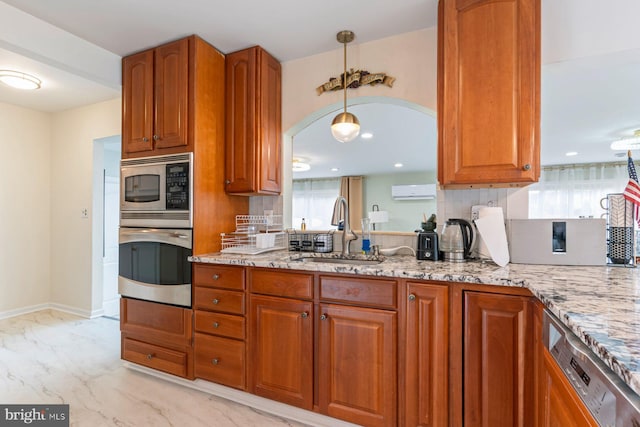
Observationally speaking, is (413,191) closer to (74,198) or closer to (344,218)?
(344,218)

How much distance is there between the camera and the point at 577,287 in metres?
1.20

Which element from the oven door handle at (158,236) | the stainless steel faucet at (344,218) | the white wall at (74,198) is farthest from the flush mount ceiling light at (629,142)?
the white wall at (74,198)

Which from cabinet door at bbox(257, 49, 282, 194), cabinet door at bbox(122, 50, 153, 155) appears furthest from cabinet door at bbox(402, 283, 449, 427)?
cabinet door at bbox(122, 50, 153, 155)

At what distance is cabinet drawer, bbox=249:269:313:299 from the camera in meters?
1.74

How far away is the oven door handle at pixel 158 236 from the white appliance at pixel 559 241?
1980 millimetres

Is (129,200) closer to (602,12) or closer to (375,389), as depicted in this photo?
(375,389)

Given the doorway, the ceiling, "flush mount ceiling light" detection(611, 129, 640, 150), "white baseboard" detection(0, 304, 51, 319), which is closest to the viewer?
the ceiling

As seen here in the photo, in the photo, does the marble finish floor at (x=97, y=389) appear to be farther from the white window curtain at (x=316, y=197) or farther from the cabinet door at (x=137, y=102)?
the white window curtain at (x=316, y=197)

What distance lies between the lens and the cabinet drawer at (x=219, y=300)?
6.32 feet

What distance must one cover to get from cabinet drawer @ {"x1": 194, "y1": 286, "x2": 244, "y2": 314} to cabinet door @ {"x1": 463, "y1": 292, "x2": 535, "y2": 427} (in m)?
1.24

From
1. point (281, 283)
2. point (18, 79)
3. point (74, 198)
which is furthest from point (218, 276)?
point (74, 198)

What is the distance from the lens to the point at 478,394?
1.42 m

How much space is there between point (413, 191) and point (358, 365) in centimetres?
639

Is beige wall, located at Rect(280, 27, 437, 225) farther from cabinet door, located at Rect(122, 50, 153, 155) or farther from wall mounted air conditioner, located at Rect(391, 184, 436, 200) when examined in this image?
wall mounted air conditioner, located at Rect(391, 184, 436, 200)
